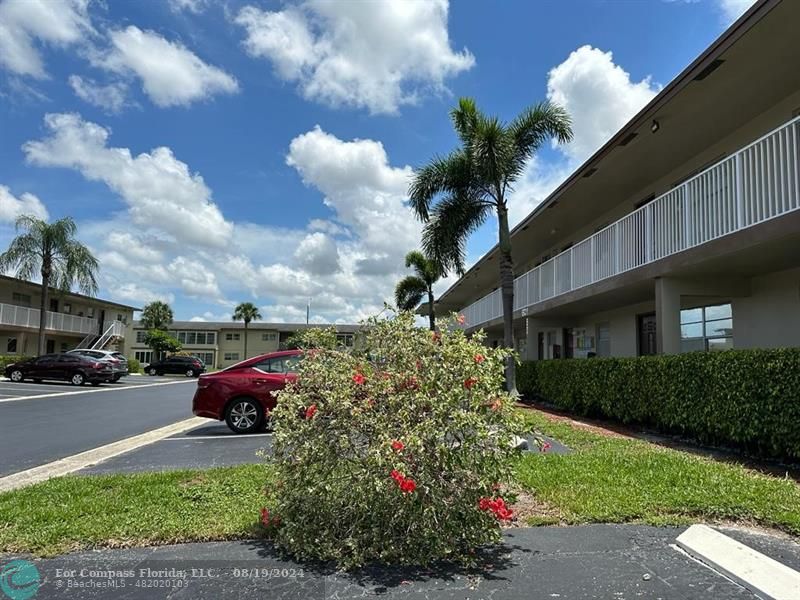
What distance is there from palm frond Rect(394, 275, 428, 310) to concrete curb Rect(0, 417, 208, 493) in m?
25.0

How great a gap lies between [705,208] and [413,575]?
27.3 ft

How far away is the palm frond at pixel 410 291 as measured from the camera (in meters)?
36.4

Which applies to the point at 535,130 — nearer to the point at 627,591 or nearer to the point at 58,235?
the point at 627,591

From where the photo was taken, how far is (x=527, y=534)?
4641mm

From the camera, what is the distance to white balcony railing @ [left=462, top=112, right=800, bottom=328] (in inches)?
310

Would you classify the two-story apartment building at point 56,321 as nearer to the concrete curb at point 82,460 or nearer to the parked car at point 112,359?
the parked car at point 112,359

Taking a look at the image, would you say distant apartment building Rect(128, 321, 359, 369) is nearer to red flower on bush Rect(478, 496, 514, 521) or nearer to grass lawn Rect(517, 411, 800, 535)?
grass lawn Rect(517, 411, 800, 535)

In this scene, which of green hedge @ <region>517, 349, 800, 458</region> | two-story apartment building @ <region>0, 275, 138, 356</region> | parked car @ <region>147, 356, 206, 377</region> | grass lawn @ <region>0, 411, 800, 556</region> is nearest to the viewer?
grass lawn @ <region>0, 411, 800, 556</region>

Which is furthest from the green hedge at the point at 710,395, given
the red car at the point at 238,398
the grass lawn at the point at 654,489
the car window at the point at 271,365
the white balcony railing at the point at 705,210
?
the car window at the point at 271,365

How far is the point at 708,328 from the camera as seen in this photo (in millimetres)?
12594

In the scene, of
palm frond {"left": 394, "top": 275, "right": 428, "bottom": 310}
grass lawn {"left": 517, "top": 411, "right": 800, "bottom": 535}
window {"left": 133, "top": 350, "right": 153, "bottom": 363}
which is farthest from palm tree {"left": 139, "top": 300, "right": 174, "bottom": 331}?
grass lawn {"left": 517, "top": 411, "right": 800, "bottom": 535}

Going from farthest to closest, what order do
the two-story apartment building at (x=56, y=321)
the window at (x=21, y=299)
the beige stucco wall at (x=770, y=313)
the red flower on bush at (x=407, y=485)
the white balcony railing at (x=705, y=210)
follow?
the window at (x=21, y=299) < the two-story apartment building at (x=56, y=321) < the beige stucco wall at (x=770, y=313) < the white balcony railing at (x=705, y=210) < the red flower on bush at (x=407, y=485)

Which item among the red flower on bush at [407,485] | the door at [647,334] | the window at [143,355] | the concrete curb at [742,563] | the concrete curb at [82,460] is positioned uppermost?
the door at [647,334]

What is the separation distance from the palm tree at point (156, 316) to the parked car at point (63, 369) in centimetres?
3508
